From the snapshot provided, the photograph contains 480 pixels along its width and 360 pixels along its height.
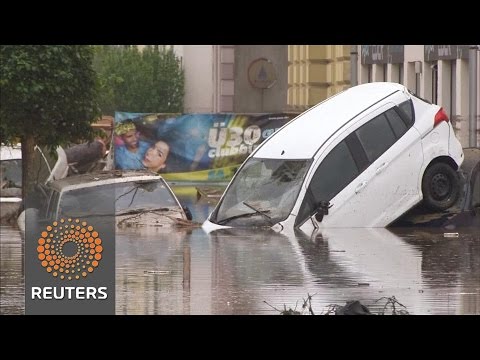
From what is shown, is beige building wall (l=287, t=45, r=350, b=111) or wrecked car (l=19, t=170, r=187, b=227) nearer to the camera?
wrecked car (l=19, t=170, r=187, b=227)

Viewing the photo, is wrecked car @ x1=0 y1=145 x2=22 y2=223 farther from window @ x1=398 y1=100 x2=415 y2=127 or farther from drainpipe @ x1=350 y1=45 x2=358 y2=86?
window @ x1=398 y1=100 x2=415 y2=127

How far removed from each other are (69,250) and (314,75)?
295 centimetres

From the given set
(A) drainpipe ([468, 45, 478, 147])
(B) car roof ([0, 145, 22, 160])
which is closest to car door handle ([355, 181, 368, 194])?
(A) drainpipe ([468, 45, 478, 147])

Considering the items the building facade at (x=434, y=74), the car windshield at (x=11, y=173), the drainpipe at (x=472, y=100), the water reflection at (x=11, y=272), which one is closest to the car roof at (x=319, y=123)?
the building facade at (x=434, y=74)

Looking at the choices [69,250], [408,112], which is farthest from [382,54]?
[69,250]

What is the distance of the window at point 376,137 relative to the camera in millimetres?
21266

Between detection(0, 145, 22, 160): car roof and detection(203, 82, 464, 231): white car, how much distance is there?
2666mm

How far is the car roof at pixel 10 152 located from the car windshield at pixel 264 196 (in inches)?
103

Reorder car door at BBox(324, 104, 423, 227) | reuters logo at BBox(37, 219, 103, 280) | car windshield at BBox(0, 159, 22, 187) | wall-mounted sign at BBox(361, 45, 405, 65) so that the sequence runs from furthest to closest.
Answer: car windshield at BBox(0, 159, 22, 187) < car door at BBox(324, 104, 423, 227) < wall-mounted sign at BBox(361, 45, 405, 65) < reuters logo at BBox(37, 219, 103, 280)

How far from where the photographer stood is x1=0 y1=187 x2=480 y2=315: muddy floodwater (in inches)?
811

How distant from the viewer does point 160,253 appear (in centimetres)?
2123

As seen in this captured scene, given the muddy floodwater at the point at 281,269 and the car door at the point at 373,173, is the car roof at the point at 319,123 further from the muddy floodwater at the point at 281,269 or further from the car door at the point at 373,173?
the muddy floodwater at the point at 281,269

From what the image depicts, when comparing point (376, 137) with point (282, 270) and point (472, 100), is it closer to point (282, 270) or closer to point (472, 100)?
point (472, 100)

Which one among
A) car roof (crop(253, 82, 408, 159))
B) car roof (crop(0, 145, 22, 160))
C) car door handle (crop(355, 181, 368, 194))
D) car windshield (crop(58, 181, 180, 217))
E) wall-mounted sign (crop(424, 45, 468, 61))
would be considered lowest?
car windshield (crop(58, 181, 180, 217))
